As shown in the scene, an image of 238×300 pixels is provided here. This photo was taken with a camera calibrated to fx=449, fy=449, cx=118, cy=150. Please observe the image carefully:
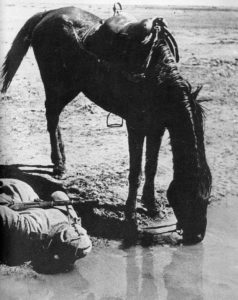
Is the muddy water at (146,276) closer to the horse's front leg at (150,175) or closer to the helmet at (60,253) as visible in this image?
the helmet at (60,253)

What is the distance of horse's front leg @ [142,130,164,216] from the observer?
11.8 ft

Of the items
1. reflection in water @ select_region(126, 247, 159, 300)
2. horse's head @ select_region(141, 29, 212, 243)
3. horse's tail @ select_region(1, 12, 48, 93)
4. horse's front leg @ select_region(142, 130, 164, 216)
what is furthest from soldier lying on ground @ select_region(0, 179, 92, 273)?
horse's tail @ select_region(1, 12, 48, 93)

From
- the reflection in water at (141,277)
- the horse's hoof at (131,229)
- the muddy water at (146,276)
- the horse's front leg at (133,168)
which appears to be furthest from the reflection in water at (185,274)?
the horse's front leg at (133,168)

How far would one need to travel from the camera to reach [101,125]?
14.2 feet

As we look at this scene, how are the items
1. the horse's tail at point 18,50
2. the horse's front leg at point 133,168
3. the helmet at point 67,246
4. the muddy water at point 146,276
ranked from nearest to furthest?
the muddy water at point 146,276, the helmet at point 67,246, the horse's front leg at point 133,168, the horse's tail at point 18,50

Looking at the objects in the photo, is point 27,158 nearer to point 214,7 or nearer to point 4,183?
point 4,183

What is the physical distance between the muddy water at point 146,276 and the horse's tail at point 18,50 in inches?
64.9

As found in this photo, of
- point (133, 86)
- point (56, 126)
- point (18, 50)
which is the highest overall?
point (18, 50)

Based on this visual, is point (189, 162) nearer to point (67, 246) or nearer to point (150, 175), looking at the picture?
point (150, 175)

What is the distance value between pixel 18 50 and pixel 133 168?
4.74ft

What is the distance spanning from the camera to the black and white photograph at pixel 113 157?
3121mm

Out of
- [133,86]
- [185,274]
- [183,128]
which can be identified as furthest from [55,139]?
[185,274]

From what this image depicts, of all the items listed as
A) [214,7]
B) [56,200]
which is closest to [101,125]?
[56,200]

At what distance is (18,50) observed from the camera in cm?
386
